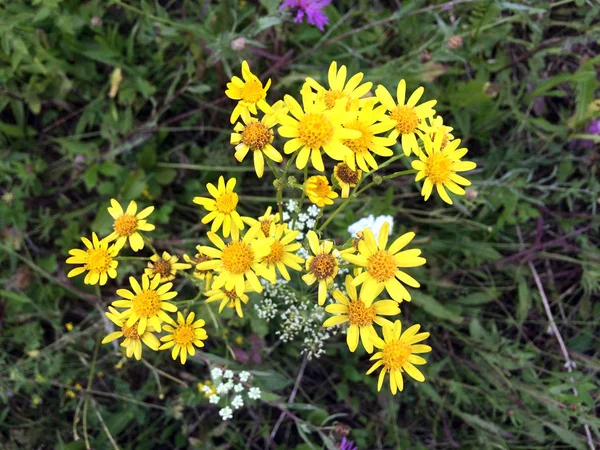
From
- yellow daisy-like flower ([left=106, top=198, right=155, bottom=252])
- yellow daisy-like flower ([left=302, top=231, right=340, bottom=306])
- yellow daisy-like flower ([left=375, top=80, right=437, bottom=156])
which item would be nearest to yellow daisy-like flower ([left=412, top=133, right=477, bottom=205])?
yellow daisy-like flower ([left=375, top=80, right=437, bottom=156])

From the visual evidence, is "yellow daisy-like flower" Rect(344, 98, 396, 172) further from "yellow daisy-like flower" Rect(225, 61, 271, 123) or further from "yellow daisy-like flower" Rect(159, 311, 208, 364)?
"yellow daisy-like flower" Rect(159, 311, 208, 364)

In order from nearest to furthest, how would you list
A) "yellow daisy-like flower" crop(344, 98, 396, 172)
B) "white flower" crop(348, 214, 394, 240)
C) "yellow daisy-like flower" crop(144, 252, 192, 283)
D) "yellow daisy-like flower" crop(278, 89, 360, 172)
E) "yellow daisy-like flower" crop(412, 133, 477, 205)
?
"yellow daisy-like flower" crop(278, 89, 360, 172) → "yellow daisy-like flower" crop(344, 98, 396, 172) → "yellow daisy-like flower" crop(412, 133, 477, 205) → "yellow daisy-like flower" crop(144, 252, 192, 283) → "white flower" crop(348, 214, 394, 240)

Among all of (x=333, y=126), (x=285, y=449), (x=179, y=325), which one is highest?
(x=333, y=126)

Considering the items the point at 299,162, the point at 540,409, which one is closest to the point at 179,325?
the point at 299,162

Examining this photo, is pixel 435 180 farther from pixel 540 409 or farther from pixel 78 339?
pixel 78 339

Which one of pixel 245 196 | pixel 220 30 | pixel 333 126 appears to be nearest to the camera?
pixel 333 126

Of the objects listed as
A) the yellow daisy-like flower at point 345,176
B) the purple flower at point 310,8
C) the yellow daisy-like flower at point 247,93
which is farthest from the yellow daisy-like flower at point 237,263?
the purple flower at point 310,8

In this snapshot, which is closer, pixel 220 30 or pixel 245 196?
pixel 220 30
